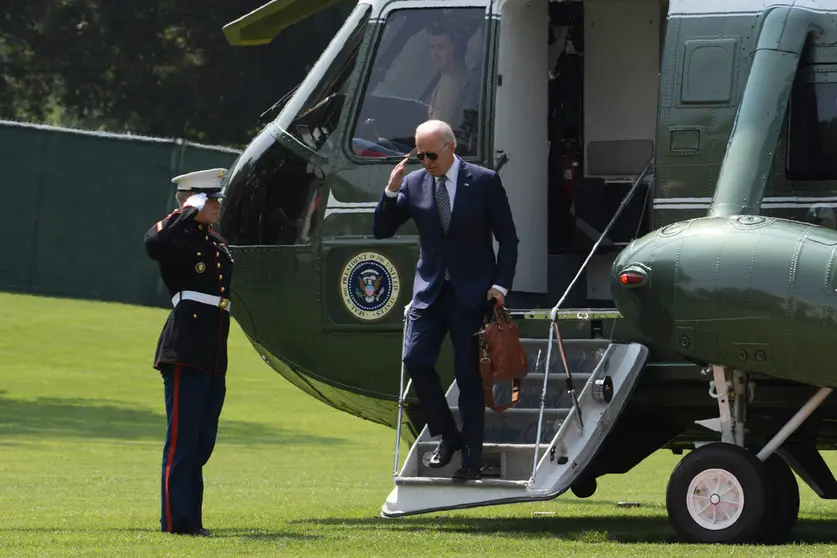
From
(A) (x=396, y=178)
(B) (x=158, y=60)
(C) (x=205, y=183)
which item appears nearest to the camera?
(A) (x=396, y=178)

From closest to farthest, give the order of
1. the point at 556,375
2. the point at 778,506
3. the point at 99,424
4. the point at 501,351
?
the point at 778,506, the point at 501,351, the point at 556,375, the point at 99,424

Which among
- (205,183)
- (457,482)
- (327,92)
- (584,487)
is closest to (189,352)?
(205,183)

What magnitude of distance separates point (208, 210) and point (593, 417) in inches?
90.1

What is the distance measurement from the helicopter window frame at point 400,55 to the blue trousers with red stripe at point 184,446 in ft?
5.92

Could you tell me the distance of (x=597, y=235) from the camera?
35.2 ft

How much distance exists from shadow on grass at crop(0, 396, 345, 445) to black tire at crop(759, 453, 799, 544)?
10.1m

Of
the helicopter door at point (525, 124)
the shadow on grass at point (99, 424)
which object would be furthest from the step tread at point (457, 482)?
the shadow on grass at point (99, 424)

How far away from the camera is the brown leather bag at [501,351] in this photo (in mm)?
8789

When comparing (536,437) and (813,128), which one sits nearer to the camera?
(536,437)

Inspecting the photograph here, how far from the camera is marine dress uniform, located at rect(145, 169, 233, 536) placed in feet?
29.7

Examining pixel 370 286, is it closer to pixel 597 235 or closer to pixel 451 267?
pixel 451 267

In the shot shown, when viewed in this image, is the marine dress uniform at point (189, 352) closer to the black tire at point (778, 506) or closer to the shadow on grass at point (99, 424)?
the black tire at point (778, 506)

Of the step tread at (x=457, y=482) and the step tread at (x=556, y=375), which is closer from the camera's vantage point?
the step tread at (x=457, y=482)

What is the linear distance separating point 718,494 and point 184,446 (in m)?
2.72
